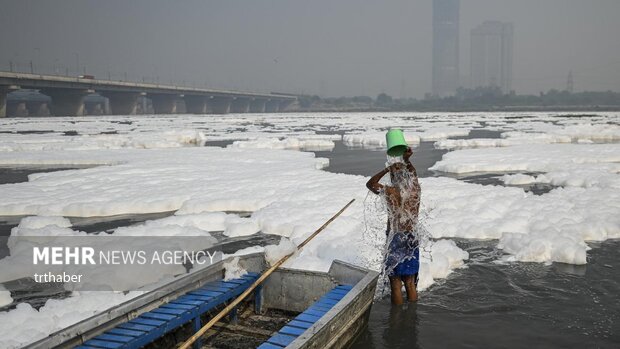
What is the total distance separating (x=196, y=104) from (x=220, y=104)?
38.5 ft

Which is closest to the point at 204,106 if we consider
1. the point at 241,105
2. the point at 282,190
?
the point at 241,105

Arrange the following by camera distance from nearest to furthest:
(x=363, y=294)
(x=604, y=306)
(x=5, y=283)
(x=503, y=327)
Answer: (x=363, y=294) < (x=503, y=327) < (x=604, y=306) < (x=5, y=283)

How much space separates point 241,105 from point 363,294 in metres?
153

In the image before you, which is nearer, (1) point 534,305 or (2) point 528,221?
(1) point 534,305

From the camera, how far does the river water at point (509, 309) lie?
5441 mm

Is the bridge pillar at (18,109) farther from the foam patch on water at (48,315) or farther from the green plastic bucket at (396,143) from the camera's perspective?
the green plastic bucket at (396,143)

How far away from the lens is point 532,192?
13352 mm

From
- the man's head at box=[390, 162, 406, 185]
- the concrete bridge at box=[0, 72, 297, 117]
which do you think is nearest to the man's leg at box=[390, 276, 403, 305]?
the man's head at box=[390, 162, 406, 185]

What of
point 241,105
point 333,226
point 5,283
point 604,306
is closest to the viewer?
point 604,306

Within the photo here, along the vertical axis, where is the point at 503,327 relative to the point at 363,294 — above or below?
below

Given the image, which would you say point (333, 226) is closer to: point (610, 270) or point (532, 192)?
point (610, 270)

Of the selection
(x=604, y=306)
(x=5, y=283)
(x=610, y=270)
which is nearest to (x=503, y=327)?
(x=604, y=306)

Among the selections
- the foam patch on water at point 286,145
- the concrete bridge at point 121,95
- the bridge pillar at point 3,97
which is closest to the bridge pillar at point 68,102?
the concrete bridge at point 121,95

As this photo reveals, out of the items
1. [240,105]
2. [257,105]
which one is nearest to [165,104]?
[240,105]
